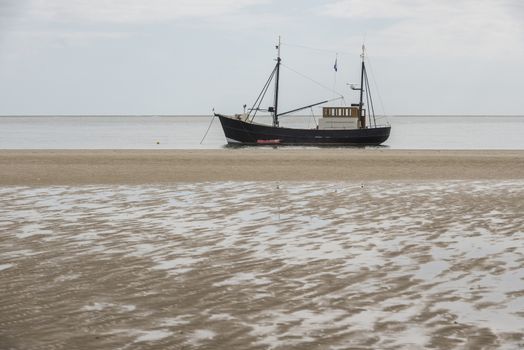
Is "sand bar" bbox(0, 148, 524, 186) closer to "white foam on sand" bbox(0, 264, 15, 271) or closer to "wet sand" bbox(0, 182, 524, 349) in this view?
"wet sand" bbox(0, 182, 524, 349)

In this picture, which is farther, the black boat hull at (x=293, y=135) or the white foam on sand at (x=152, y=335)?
the black boat hull at (x=293, y=135)

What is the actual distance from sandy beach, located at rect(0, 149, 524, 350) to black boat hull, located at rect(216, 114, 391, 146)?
135 ft

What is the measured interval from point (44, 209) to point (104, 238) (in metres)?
3.97

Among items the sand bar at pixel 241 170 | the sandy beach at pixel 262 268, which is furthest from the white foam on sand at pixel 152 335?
the sand bar at pixel 241 170

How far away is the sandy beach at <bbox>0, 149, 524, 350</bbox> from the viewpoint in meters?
5.60

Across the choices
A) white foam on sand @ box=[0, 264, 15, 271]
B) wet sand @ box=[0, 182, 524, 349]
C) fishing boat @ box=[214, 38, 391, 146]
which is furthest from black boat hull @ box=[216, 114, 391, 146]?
white foam on sand @ box=[0, 264, 15, 271]

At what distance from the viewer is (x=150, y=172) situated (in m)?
23.7

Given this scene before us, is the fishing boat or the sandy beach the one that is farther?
the fishing boat

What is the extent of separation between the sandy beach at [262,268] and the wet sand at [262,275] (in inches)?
1.0

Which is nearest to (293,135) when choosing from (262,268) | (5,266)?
(262,268)

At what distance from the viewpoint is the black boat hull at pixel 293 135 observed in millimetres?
58625

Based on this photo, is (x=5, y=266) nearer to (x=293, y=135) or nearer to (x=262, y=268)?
(x=262, y=268)

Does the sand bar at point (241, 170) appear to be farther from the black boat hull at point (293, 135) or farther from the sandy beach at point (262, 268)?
the black boat hull at point (293, 135)

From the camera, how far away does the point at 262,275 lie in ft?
25.6
